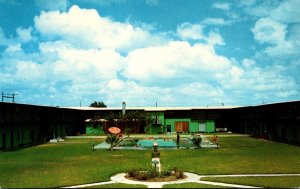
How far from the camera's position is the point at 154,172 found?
67.3ft

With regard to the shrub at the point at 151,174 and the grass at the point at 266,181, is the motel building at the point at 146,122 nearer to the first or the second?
the shrub at the point at 151,174

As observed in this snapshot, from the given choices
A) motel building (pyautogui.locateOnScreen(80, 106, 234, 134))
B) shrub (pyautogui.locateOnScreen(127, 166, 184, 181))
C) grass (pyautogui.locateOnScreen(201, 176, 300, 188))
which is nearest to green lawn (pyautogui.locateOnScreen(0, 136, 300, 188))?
shrub (pyautogui.locateOnScreen(127, 166, 184, 181))

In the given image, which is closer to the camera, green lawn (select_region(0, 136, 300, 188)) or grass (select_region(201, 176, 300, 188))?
grass (select_region(201, 176, 300, 188))

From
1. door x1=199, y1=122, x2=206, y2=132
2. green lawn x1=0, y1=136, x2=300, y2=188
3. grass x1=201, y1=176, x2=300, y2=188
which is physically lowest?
grass x1=201, y1=176, x2=300, y2=188

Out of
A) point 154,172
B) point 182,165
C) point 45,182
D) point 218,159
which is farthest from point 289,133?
point 45,182

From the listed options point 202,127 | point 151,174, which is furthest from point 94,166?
point 202,127

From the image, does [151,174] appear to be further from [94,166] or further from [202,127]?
[202,127]

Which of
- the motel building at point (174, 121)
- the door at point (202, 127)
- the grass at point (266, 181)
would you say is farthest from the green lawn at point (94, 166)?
the door at point (202, 127)

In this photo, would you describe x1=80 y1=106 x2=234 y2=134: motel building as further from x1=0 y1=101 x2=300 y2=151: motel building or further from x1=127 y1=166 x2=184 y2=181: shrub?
x1=127 y1=166 x2=184 y2=181: shrub

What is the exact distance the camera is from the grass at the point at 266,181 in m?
18.4

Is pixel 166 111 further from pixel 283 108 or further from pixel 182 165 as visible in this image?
pixel 182 165

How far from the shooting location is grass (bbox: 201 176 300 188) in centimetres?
1839

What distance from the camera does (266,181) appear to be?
1956 cm

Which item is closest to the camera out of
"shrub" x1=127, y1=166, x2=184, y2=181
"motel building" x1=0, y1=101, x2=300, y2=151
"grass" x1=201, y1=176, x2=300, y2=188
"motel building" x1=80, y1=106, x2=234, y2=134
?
"grass" x1=201, y1=176, x2=300, y2=188
